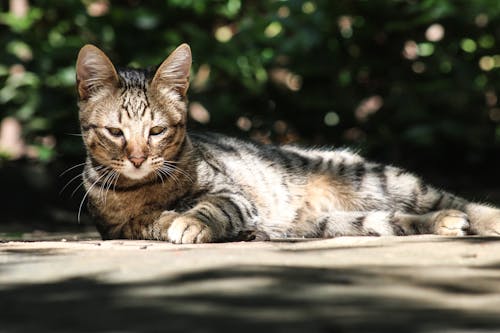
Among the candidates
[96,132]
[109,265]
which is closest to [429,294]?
[109,265]

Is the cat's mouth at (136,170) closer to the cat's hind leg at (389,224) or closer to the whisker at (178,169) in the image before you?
the whisker at (178,169)

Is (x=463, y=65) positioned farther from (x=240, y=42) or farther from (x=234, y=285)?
(x=234, y=285)

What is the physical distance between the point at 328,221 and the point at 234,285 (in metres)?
2.15

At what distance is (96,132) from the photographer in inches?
151

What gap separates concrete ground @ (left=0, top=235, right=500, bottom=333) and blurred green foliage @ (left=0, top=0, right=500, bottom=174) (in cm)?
320

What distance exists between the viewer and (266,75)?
6582mm

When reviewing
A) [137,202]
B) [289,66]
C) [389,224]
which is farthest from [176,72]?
[289,66]

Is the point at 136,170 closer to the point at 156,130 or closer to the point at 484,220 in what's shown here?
the point at 156,130

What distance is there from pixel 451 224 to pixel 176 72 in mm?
1391

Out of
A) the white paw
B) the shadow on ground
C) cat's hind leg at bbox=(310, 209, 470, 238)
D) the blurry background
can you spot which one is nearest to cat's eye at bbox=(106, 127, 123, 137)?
cat's hind leg at bbox=(310, 209, 470, 238)

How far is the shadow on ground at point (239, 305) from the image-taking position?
1.80 meters

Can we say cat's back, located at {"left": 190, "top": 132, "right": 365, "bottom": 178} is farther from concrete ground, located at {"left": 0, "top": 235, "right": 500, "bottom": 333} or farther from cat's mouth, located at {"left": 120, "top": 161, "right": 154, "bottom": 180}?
concrete ground, located at {"left": 0, "top": 235, "right": 500, "bottom": 333}

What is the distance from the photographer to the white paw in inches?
146

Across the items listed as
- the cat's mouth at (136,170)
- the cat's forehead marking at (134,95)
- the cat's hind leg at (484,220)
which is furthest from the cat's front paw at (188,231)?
the cat's hind leg at (484,220)
